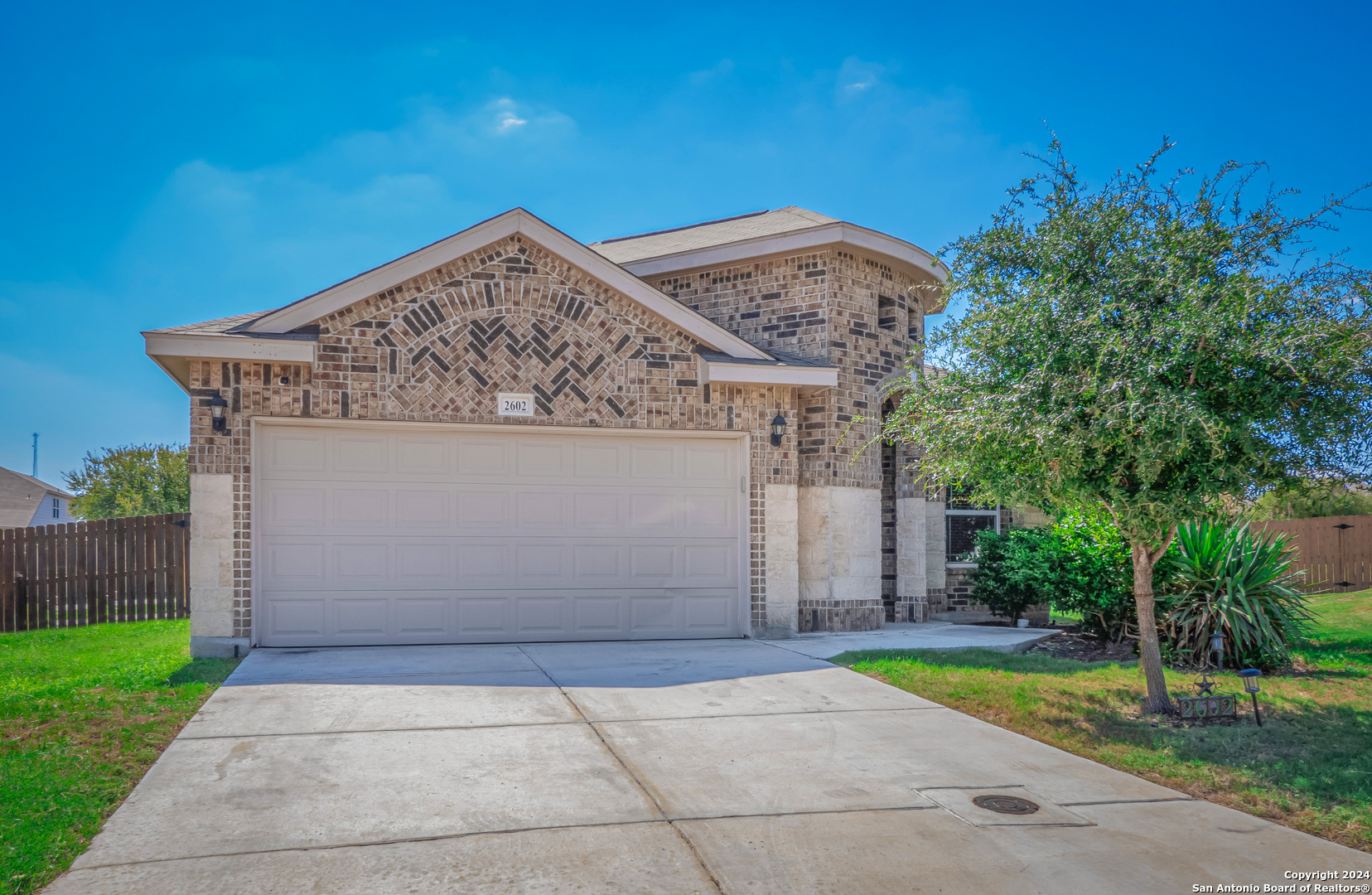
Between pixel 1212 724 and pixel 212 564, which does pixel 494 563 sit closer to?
pixel 212 564

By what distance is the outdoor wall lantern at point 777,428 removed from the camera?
38.2 ft

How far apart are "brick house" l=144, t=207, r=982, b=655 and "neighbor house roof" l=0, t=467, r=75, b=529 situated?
38050mm

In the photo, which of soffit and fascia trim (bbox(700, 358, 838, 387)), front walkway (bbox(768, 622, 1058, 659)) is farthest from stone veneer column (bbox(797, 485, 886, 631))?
soffit and fascia trim (bbox(700, 358, 838, 387))

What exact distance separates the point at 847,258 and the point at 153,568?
38.8 feet

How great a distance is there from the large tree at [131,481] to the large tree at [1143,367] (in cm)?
2621

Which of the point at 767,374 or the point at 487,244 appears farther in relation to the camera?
the point at 767,374

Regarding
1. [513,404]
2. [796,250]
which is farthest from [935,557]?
[513,404]

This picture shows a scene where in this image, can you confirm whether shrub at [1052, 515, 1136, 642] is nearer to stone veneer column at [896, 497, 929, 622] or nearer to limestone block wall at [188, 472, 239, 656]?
stone veneer column at [896, 497, 929, 622]

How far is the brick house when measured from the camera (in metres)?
9.95

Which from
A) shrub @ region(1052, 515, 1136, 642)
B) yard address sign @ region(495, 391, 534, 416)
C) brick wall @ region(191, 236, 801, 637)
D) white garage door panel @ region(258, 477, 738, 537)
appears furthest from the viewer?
shrub @ region(1052, 515, 1136, 642)

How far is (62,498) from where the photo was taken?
50.4 meters

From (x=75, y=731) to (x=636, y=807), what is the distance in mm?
4410

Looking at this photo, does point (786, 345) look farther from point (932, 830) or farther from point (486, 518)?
point (932, 830)

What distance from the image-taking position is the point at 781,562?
1170 cm
